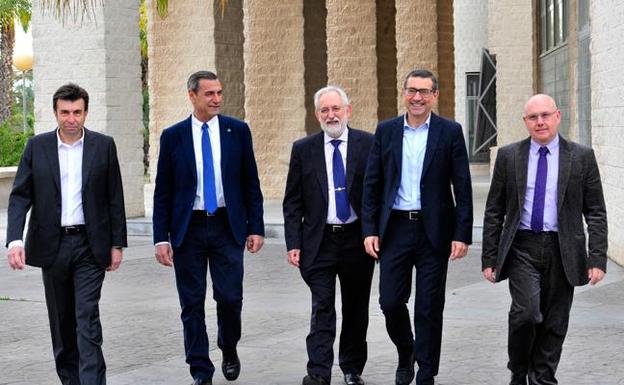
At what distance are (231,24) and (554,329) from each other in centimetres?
1710

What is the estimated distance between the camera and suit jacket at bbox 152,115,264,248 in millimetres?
8516

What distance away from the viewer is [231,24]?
79.4 ft

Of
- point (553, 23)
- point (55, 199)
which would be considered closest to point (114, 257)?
point (55, 199)

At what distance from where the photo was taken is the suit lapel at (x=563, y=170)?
24.7 feet

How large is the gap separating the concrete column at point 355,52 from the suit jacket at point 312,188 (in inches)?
626

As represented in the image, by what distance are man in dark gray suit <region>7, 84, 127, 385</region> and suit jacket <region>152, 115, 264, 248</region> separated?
66 centimetres

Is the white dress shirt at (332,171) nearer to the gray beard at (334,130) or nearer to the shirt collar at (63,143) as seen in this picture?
the gray beard at (334,130)

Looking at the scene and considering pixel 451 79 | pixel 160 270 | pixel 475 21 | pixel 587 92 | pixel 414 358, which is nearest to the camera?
pixel 414 358

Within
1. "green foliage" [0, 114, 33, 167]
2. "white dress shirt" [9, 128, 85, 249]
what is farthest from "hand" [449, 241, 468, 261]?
"green foliage" [0, 114, 33, 167]

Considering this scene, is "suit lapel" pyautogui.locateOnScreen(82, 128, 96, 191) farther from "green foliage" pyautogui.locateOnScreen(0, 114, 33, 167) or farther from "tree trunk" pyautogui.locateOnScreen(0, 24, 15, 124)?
"tree trunk" pyautogui.locateOnScreen(0, 24, 15, 124)

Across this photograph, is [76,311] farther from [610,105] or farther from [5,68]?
[5,68]

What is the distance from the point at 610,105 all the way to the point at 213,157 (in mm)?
7580

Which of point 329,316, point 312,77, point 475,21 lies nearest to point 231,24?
point 312,77

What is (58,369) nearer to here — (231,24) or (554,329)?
(554,329)
